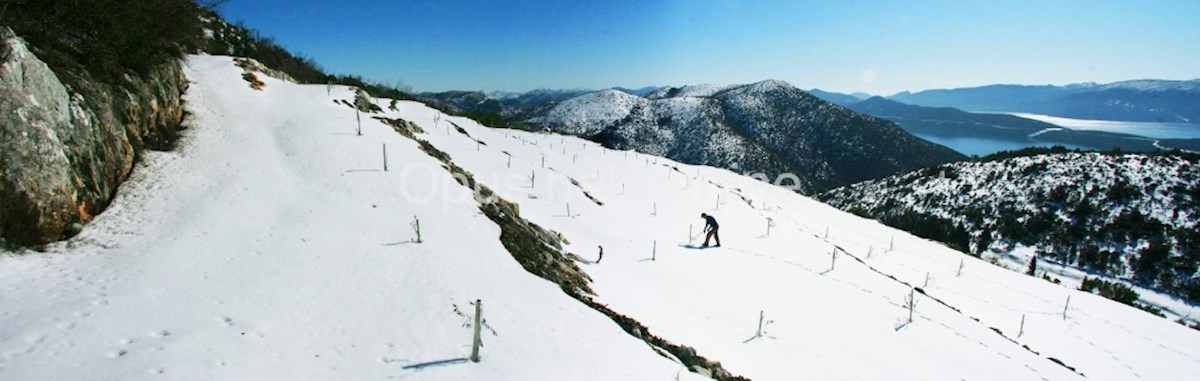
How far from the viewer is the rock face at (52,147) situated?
8.08 meters

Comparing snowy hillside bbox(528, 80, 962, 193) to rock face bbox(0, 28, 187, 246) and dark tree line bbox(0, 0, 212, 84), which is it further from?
rock face bbox(0, 28, 187, 246)

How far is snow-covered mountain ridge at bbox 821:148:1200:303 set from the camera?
56.4 metres

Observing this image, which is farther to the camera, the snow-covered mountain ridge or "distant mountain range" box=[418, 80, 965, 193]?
"distant mountain range" box=[418, 80, 965, 193]

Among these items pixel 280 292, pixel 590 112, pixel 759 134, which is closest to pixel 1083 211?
pixel 280 292

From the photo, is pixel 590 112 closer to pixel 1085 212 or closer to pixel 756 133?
pixel 756 133

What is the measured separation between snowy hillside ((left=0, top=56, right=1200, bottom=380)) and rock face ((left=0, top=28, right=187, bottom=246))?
1.72 ft

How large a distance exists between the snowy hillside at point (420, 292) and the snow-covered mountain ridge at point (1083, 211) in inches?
1796

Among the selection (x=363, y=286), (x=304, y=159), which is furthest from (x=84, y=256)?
(x=304, y=159)

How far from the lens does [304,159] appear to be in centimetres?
1524

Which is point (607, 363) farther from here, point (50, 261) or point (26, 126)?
point (26, 126)

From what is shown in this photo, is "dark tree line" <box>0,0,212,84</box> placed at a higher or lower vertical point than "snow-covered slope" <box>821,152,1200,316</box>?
higher

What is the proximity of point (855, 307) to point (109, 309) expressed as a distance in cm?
1861

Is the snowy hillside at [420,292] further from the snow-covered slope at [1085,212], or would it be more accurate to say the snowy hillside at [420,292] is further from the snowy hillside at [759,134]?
the snowy hillside at [759,134]

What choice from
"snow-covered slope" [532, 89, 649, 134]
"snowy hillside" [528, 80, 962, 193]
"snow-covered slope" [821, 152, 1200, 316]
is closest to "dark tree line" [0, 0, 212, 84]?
"snow-covered slope" [821, 152, 1200, 316]
